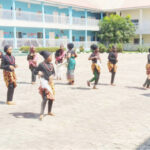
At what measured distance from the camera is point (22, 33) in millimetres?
32469

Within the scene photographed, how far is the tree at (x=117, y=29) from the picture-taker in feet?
118

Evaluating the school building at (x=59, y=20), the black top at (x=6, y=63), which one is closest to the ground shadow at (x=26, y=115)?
the black top at (x=6, y=63)

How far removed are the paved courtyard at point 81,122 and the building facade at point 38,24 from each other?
20.5 m

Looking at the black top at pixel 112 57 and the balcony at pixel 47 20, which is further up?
the balcony at pixel 47 20

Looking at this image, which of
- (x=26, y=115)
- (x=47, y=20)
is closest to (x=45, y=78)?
(x=26, y=115)

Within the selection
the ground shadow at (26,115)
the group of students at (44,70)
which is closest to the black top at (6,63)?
the group of students at (44,70)

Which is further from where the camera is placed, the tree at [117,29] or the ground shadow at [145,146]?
the tree at [117,29]

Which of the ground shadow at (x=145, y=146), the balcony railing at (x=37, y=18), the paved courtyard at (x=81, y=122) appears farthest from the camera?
the balcony railing at (x=37, y=18)

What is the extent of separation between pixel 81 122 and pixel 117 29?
104 ft

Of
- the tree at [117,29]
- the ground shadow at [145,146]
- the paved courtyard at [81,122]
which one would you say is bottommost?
the ground shadow at [145,146]

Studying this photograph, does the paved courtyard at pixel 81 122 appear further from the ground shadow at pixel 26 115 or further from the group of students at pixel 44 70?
the group of students at pixel 44 70

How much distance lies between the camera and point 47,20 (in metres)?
32.7

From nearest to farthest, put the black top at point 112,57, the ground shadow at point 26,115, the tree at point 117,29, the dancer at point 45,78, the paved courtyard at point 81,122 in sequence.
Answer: the paved courtyard at point 81,122, the dancer at point 45,78, the ground shadow at point 26,115, the black top at point 112,57, the tree at point 117,29

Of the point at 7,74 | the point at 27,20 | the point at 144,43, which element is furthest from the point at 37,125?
the point at 144,43
